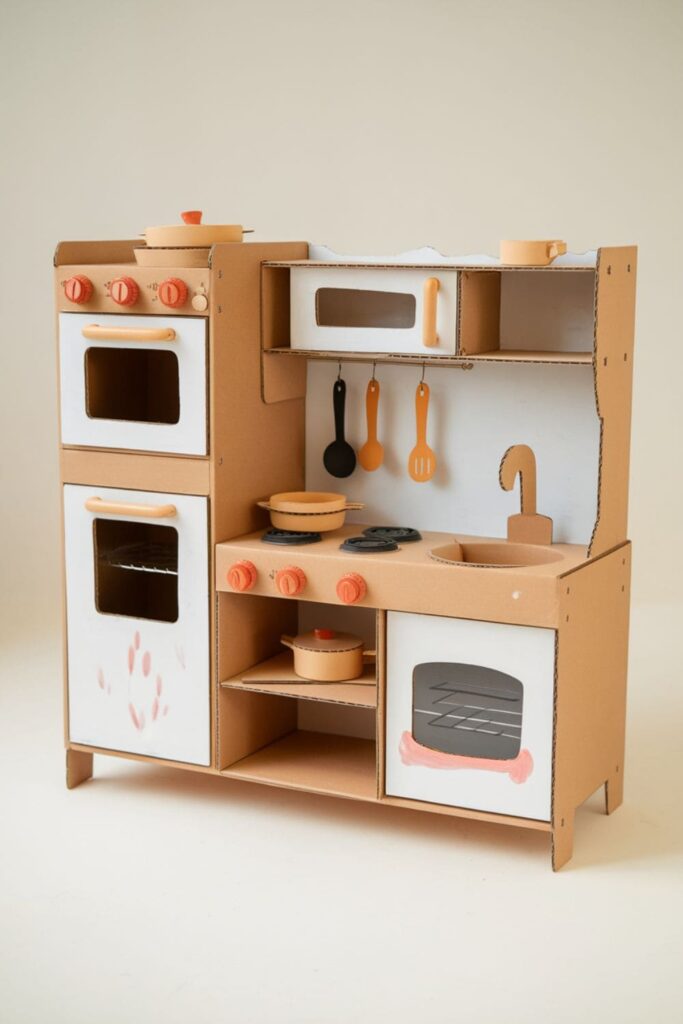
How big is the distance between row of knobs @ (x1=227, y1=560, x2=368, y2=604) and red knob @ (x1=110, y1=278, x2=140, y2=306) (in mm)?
631

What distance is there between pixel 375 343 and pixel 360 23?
239 centimetres

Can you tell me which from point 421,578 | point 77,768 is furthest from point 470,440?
point 77,768

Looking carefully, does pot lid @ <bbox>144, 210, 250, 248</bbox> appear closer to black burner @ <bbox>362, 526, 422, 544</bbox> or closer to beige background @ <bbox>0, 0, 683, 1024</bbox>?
black burner @ <bbox>362, 526, 422, 544</bbox>

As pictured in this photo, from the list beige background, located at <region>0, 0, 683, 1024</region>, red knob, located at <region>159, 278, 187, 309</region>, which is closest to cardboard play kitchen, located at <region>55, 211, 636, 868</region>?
red knob, located at <region>159, 278, 187, 309</region>

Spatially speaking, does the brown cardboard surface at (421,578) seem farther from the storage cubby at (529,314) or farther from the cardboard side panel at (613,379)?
the storage cubby at (529,314)

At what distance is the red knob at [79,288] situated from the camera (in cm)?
332

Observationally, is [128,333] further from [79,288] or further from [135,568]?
[135,568]

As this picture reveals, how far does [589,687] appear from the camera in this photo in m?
3.15

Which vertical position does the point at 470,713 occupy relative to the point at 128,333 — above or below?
below

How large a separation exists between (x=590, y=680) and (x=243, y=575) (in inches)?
31.0

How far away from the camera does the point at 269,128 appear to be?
211 inches

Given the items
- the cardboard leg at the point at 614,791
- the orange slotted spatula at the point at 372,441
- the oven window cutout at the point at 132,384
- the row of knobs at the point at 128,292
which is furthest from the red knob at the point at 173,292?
the cardboard leg at the point at 614,791

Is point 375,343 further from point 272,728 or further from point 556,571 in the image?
point 272,728

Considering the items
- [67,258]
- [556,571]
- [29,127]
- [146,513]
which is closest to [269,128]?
[29,127]
